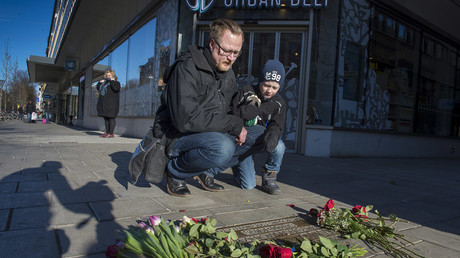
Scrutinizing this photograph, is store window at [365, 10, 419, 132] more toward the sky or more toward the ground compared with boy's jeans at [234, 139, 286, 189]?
more toward the sky

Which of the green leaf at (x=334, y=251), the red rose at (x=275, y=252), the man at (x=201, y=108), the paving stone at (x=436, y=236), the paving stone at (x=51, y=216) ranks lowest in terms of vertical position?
the paving stone at (x=436, y=236)

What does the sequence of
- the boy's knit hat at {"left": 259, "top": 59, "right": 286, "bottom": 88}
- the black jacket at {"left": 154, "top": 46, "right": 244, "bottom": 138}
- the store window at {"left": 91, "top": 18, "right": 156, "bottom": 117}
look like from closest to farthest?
1. the black jacket at {"left": 154, "top": 46, "right": 244, "bottom": 138}
2. the boy's knit hat at {"left": 259, "top": 59, "right": 286, "bottom": 88}
3. the store window at {"left": 91, "top": 18, "right": 156, "bottom": 117}

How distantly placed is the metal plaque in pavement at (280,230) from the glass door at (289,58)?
5368 mm

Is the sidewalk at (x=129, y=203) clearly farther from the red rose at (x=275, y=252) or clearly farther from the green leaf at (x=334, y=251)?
the red rose at (x=275, y=252)

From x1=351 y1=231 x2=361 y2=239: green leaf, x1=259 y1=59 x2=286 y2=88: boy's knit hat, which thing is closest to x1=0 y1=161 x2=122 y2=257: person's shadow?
x1=351 y1=231 x2=361 y2=239: green leaf

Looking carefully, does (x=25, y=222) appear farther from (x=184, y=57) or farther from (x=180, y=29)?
(x=180, y=29)

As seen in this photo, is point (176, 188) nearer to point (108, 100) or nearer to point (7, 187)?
point (7, 187)

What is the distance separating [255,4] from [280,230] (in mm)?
6523

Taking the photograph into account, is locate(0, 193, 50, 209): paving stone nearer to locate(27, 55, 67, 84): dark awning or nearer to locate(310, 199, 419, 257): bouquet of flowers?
locate(310, 199, 419, 257): bouquet of flowers

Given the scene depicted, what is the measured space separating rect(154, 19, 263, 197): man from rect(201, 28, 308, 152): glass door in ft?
16.2

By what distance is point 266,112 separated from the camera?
2998 millimetres

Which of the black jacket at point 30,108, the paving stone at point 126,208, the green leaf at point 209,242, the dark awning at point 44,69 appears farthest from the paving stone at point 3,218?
the black jacket at point 30,108

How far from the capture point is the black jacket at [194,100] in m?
2.35

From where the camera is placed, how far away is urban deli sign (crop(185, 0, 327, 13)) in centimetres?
717
